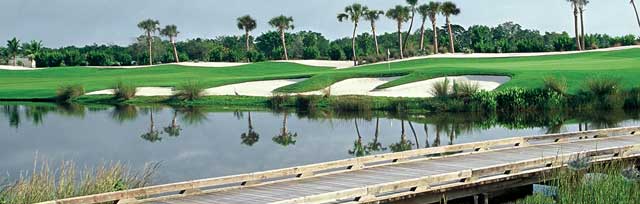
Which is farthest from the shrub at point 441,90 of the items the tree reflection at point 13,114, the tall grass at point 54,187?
the tall grass at point 54,187

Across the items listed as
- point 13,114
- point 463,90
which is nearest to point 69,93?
point 13,114

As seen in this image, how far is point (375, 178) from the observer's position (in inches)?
619

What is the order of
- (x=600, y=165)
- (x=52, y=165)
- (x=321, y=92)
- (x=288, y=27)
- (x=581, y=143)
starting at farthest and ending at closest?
(x=288, y=27) < (x=321, y=92) < (x=52, y=165) < (x=581, y=143) < (x=600, y=165)

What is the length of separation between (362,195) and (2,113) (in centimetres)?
3762

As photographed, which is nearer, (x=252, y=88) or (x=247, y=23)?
(x=252, y=88)

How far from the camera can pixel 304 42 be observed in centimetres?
13200

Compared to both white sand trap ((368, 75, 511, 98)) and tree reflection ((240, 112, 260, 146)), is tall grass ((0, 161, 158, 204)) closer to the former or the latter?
tree reflection ((240, 112, 260, 146))

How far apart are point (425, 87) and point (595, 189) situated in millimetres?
34240

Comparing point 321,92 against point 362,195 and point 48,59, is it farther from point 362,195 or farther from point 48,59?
point 48,59

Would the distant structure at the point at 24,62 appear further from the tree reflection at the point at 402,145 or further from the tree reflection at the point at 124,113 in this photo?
the tree reflection at the point at 402,145

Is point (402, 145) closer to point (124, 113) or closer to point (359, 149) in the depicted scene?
point (359, 149)

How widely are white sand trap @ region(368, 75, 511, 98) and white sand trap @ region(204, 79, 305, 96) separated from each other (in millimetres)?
7937

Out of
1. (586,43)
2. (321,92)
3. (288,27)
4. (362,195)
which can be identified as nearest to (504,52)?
(586,43)

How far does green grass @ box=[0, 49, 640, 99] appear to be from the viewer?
152 feet
